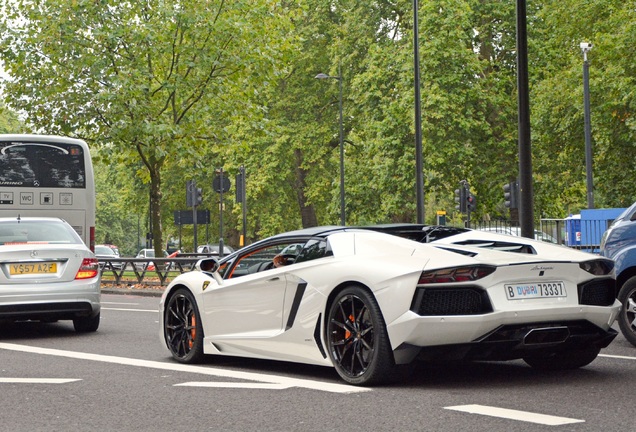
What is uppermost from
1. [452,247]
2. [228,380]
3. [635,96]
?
[635,96]

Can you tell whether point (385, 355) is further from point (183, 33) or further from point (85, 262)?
point (183, 33)

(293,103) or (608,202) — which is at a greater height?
(293,103)

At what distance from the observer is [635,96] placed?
1363 inches

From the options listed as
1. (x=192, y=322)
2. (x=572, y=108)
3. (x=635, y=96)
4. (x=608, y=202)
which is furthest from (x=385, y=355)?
(x=608, y=202)

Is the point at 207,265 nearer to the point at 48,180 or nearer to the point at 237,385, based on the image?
the point at 237,385

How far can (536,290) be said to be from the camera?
317 inches

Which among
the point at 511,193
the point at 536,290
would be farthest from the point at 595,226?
the point at 536,290

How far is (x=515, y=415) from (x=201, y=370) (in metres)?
3.54

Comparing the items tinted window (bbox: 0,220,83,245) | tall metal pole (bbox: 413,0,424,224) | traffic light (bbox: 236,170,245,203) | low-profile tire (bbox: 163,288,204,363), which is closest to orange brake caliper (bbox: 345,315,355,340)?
low-profile tire (bbox: 163,288,204,363)

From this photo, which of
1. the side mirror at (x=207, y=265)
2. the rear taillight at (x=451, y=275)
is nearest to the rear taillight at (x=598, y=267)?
the rear taillight at (x=451, y=275)

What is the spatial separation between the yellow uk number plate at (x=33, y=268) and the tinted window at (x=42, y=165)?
1064 centimetres

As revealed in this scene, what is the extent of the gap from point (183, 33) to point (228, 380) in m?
23.4

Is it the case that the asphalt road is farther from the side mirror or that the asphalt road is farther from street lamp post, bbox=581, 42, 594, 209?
street lamp post, bbox=581, 42, 594, 209

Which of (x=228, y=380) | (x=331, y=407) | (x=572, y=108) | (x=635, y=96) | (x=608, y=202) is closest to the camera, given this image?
(x=331, y=407)
